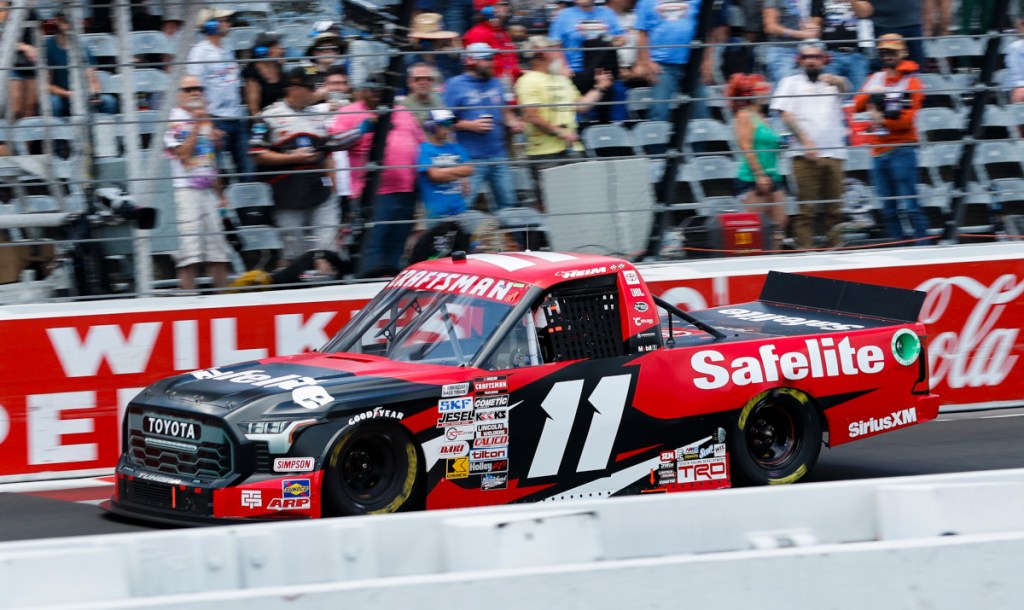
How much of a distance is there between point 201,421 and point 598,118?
466cm

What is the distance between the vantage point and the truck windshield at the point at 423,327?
7.34m

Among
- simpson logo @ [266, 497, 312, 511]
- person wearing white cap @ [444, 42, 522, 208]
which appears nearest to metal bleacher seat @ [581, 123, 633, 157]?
person wearing white cap @ [444, 42, 522, 208]

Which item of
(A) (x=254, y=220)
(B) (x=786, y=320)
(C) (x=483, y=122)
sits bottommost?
(B) (x=786, y=320)

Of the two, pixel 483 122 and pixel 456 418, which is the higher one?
pixel 483 122

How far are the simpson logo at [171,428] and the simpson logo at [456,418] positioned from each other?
1.19m

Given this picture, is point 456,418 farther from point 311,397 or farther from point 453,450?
point 311,397

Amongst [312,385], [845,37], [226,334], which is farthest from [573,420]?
[845,37]

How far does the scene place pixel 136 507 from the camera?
6988mm

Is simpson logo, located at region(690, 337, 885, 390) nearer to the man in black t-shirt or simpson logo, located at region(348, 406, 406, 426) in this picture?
simpson logo, located at region(348, 406, 406, 426)

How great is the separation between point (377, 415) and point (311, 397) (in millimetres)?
328

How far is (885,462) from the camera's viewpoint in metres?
9.16

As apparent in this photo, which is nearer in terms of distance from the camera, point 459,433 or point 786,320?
point 459,433

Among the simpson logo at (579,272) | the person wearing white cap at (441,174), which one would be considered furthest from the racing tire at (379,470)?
the person wearing white cap at (441,174)

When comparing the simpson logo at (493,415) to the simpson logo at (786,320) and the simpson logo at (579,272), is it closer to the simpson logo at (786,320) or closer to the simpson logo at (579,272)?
the simpson logo at (579,272)
